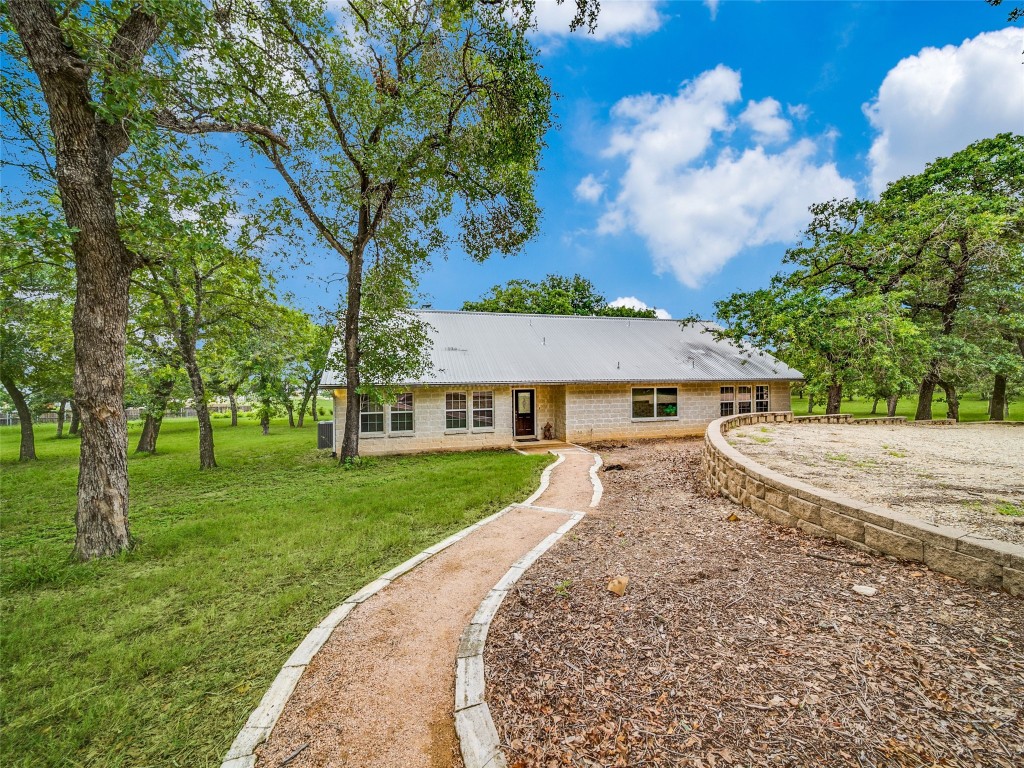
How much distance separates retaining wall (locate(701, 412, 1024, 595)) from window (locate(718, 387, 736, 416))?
11.9m

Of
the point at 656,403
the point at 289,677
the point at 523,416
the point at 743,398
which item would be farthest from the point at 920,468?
the point at 523,416

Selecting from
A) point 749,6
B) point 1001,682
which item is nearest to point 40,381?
point 1001,682

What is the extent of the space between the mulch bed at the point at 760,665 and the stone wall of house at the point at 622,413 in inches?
413

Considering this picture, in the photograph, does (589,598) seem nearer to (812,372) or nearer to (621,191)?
(812,372)

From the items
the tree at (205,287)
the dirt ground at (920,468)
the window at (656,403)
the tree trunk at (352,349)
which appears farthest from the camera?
the window at (656,403)

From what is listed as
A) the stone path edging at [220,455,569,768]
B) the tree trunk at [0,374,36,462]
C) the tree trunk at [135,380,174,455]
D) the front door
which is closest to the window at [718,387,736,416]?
the front door

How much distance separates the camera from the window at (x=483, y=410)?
13817 mm

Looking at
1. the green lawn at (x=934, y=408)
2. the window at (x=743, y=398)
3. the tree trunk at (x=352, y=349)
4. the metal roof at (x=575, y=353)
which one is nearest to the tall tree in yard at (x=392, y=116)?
the tree trunk at (x=352, y=349)

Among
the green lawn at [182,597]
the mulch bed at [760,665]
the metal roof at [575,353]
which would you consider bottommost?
the green lawn at [182,597]

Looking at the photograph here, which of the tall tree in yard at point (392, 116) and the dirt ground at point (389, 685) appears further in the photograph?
the tall tree in yard at point (392, 116)

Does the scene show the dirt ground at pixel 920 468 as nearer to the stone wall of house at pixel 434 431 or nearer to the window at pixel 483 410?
the stone wall of house at pixel 434 431

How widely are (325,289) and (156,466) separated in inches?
296

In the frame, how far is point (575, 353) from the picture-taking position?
15844 mm

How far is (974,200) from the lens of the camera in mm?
13109
